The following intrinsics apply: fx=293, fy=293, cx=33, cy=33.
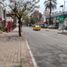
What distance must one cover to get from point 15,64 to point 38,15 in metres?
160

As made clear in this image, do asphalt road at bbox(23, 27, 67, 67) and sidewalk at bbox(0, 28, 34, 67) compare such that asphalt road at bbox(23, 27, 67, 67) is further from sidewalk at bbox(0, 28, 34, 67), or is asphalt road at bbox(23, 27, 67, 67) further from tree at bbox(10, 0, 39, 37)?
tree at bbox(10, 0, 39, 37)

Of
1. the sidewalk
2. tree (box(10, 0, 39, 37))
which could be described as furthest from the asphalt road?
tree (box(10, 0, 39, 37))

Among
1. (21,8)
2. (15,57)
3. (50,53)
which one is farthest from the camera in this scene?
(21,8)

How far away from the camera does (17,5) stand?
136 ft

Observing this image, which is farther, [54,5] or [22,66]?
[54,5]

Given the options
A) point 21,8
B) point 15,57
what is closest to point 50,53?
point 15,57

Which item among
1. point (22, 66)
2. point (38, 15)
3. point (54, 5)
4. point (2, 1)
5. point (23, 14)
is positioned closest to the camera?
point (22, 66)

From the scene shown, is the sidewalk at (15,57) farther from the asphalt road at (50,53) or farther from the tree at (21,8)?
the tree at (21,8)

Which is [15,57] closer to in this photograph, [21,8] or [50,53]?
[50,53]

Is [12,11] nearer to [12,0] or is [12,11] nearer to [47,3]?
[12,0]

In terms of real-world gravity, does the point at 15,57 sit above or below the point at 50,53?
above

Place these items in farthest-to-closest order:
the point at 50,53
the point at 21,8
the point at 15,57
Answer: the point at 21,8
the point at 50,53
the point at 15,57

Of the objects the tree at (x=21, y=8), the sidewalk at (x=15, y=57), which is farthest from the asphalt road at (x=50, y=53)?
the tree at (x=21, y=8)

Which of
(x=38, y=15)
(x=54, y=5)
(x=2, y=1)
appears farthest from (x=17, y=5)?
(x=38, y=15)
